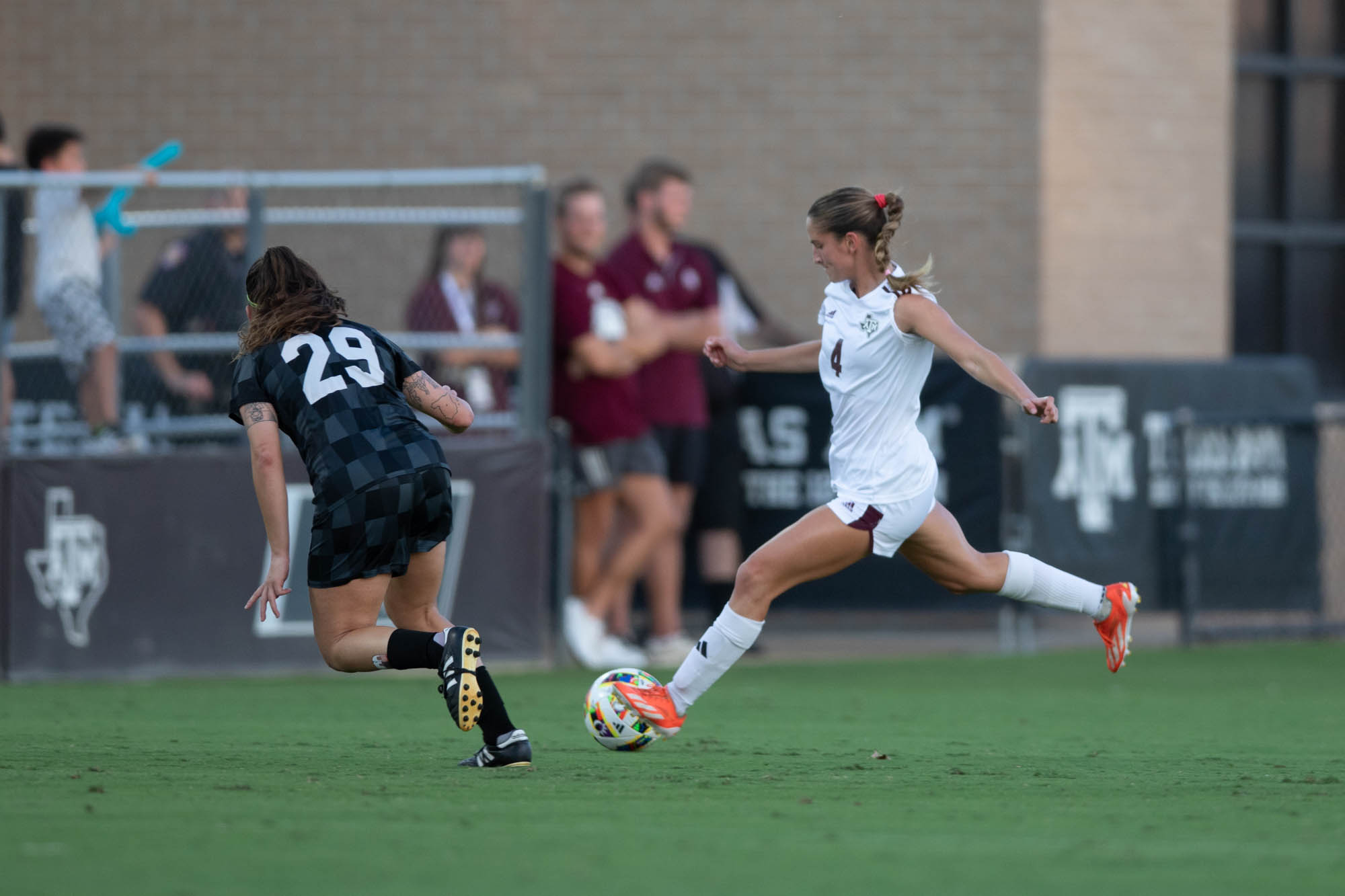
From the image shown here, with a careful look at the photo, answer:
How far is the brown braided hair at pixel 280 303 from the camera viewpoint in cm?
606

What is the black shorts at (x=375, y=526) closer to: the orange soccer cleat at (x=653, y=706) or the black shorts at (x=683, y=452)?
the orange soccer cleat at (x=653, y=706)

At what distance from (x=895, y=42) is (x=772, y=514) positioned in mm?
4336

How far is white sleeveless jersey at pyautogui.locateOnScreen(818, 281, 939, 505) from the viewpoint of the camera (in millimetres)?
6508

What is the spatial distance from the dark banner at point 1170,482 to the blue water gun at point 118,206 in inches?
209

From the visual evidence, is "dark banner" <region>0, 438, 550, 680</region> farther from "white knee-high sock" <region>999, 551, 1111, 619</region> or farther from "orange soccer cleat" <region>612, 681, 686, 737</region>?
"white knee-high sock" <region>999, 551, 1111, 619</region>

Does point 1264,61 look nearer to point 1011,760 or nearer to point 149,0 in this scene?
point 149,0

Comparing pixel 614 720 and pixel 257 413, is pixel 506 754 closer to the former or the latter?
pixel 614 720

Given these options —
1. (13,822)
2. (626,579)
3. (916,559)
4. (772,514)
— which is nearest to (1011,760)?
(916,559)

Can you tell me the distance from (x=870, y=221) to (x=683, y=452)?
4911 mm

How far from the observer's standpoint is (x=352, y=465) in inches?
234

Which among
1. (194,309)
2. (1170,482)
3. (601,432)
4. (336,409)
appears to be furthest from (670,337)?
(336,409)

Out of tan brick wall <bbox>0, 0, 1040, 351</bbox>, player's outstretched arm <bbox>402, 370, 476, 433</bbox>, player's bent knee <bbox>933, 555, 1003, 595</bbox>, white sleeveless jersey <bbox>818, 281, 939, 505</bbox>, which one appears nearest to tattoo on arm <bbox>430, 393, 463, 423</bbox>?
player's outstretched arm <bbox>402, 370, 476, 433</bbox>

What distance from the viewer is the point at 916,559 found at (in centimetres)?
679

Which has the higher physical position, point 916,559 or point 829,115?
point 829,115
